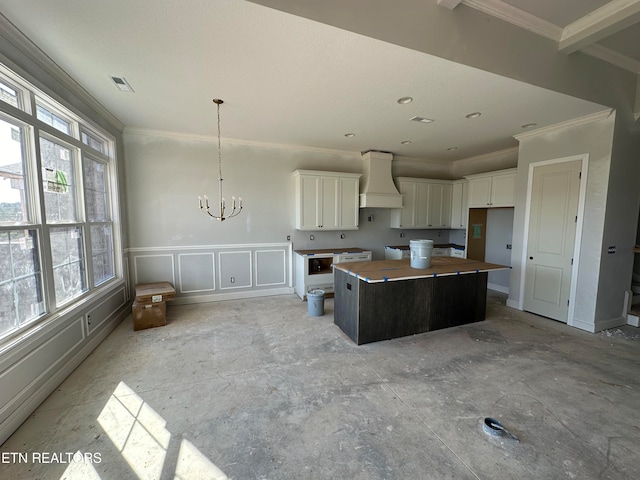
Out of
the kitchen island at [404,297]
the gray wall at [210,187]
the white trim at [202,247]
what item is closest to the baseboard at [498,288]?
the kitchen island at [404,297]

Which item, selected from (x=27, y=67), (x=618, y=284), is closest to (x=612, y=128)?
(x=618, y=284)

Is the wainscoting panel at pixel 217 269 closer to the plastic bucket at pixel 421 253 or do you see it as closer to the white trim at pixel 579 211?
the plastic bucket at pixel 421 253

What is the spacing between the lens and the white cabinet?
575cm

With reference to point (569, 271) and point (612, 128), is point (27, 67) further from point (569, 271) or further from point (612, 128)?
point (569, 271)

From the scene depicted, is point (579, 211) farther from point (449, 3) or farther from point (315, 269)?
point (315, 269)

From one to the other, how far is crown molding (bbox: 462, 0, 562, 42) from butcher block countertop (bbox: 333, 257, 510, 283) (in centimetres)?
260

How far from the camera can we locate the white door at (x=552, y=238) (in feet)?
12.1

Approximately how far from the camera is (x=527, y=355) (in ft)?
9.59

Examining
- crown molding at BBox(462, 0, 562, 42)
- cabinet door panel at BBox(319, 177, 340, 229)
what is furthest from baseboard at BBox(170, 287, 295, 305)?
crown molding at BBox(462, 0, 562, 42)

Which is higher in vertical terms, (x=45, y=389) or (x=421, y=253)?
(x=421, y=253)

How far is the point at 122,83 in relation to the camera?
2715 mm

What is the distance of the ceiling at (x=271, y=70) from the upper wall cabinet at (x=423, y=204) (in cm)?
178

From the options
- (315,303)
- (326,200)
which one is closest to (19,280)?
Answer: (315,303)

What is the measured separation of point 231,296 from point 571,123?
5.91 meters
